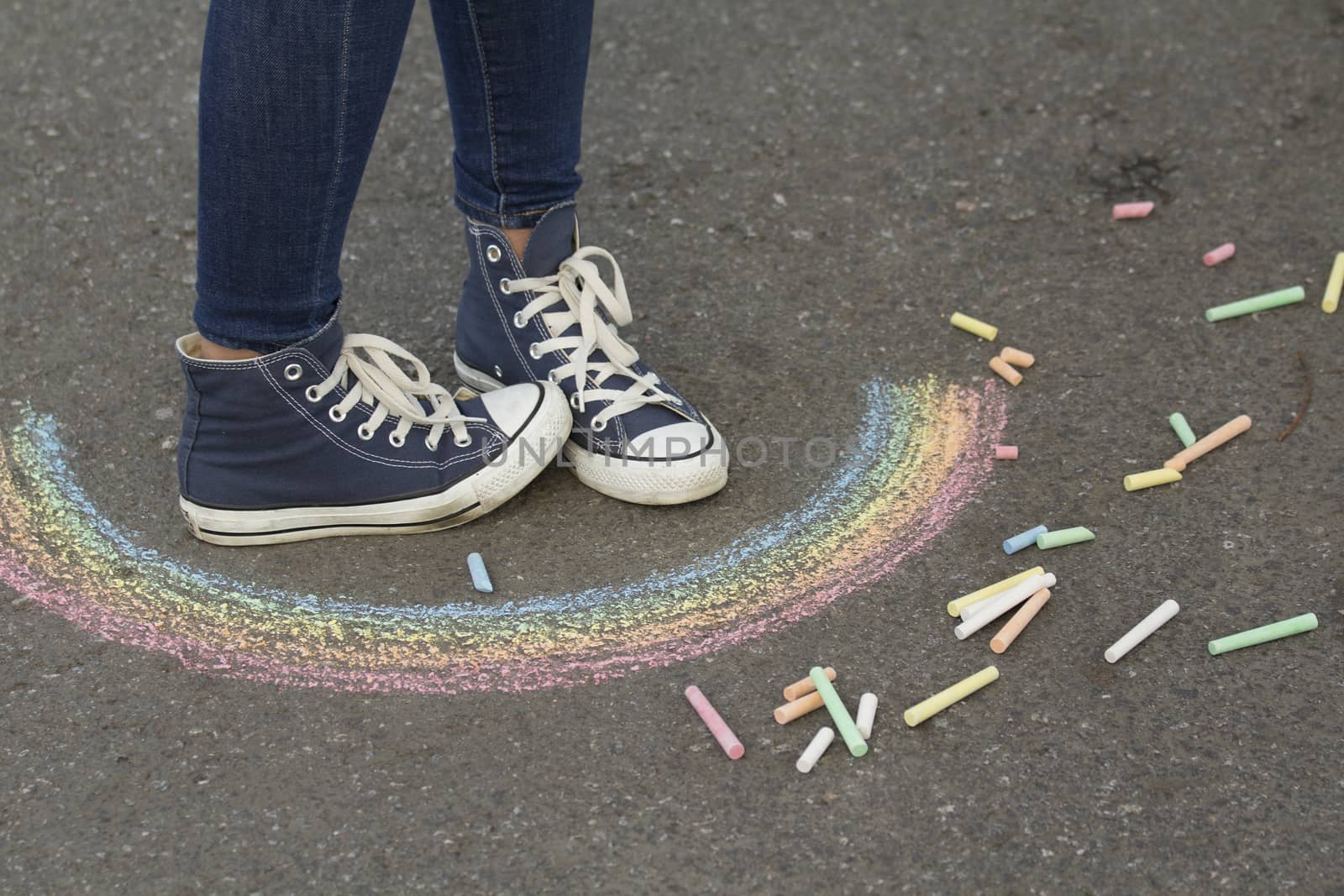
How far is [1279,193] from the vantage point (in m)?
3.40

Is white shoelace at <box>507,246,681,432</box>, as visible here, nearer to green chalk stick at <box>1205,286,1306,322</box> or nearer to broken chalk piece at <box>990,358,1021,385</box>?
Result: broken chalk piece at <box>990,358,1021,385</box>

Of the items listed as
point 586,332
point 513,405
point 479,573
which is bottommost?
point 479,573

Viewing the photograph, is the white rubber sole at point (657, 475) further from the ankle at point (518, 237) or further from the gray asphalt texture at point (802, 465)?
the ankle at point (518, 237)

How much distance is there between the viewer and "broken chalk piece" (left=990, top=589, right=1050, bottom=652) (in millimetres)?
2211

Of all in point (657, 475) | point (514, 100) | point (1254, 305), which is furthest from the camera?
point (1254, 305)

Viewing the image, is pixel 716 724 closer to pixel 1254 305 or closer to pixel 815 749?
pixel 815 749

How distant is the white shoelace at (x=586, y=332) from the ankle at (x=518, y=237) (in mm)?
62

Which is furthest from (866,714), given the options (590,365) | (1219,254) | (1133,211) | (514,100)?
(1133,211)

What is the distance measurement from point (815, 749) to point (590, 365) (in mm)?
958

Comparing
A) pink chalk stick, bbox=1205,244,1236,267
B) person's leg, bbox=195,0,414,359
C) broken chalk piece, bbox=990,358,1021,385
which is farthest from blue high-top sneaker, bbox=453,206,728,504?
pink chalk stick, bbox=1205,244,1236,267

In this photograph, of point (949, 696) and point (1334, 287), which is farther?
point (1334, 287)

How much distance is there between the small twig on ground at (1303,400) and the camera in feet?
8.76

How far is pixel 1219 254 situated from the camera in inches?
125

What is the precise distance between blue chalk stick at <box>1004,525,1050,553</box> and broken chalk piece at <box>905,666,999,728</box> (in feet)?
1.01
